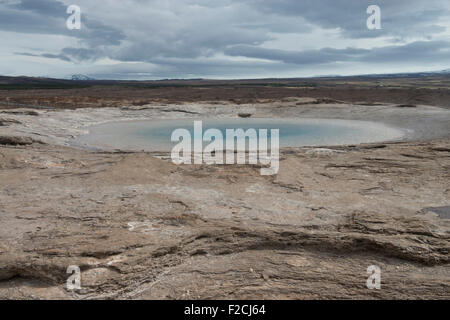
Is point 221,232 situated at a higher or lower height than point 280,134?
lower

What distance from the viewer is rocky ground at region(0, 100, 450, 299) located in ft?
14.2

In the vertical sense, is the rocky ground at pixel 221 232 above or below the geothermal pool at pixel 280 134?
below

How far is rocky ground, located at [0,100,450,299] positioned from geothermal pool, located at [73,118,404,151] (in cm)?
866

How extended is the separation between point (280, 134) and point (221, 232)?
53.9 feet

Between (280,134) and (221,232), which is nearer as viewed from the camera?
(221,232)

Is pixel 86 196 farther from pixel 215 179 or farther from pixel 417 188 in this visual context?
pixel 417 188

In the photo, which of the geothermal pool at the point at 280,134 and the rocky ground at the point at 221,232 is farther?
the geothermal pool at the point at 280,134

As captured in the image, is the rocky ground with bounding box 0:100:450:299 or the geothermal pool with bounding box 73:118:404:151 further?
the geothermal pool with bounding box 73:118:404:151

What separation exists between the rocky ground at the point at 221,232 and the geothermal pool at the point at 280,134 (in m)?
8.66

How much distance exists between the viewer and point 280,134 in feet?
69.8

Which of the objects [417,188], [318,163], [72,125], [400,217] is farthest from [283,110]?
[400,217]

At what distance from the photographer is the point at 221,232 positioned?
17.5ft

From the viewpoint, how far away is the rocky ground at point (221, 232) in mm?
4336
